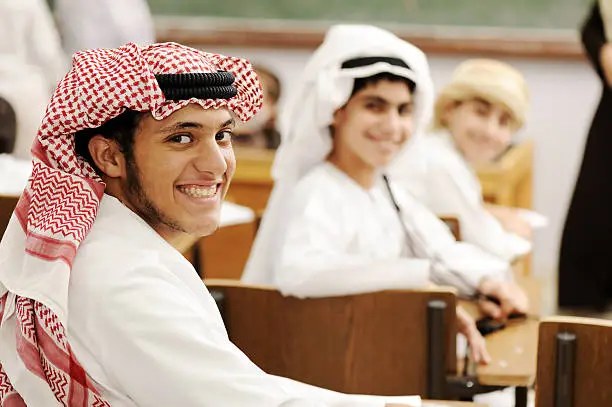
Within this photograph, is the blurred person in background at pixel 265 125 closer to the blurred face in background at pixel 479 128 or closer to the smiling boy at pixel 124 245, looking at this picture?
the blurred face in background at pixel 479 128

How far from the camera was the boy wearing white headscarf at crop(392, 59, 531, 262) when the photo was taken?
10.8ft

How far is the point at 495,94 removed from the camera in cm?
395

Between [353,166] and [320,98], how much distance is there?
0.73 ft

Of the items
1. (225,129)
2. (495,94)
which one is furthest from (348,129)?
(495,94)

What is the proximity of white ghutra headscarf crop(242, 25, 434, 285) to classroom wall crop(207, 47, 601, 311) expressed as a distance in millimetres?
3082

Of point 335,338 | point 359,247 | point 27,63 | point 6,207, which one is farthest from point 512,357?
point 27,63

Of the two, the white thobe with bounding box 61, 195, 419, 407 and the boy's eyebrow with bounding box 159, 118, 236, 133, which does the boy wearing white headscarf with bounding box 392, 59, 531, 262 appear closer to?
the boy's eyebrow with bounding box 159, 118, 236, 133

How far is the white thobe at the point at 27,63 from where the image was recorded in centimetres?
325

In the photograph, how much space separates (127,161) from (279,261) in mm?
907

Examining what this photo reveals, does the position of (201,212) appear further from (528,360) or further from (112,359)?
(528,360)

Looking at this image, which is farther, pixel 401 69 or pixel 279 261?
pixel 401 69

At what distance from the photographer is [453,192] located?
11.5ft

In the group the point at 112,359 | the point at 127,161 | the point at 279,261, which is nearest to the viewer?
the point at 112,359

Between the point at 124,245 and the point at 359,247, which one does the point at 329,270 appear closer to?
the point at 359,247
